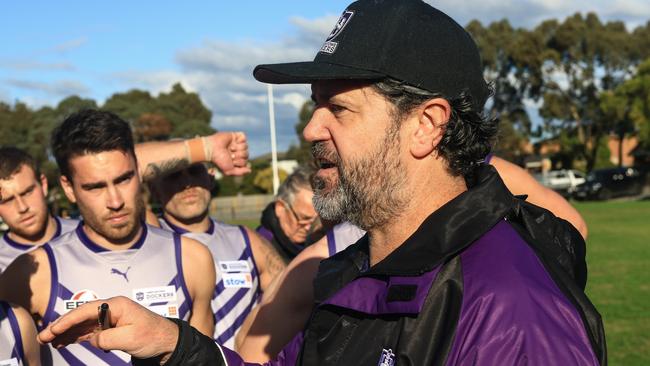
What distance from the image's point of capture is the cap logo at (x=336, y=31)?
2.21 metres

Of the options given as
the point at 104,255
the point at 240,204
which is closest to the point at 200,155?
the point at 104,255

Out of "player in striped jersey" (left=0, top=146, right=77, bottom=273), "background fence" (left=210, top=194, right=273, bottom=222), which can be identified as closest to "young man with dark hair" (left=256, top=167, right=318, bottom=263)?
"player in striped jersey" (left=0, top=146, right=77, bottom=273)

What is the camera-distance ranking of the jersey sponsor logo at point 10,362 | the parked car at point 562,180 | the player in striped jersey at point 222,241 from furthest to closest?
the parked car at point 562,180
the player in striped jersey at point 222,241
the jersey sponsor logo at point 10,362

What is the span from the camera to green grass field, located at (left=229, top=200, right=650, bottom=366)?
8.30 m

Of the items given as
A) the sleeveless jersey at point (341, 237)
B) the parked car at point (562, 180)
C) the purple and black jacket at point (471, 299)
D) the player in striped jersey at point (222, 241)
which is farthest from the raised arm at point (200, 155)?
the parked car at point (562, 180)

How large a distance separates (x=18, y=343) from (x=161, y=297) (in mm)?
946

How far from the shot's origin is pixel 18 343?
3.21m

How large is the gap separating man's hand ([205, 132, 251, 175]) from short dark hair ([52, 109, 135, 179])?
0.62m

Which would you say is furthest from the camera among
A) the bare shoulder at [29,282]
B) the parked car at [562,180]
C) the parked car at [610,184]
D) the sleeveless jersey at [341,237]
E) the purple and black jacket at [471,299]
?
the parked car at [562,180]

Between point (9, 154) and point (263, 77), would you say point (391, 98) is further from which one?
point (9, 154)

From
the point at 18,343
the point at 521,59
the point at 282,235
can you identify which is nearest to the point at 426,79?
the point at 18,343

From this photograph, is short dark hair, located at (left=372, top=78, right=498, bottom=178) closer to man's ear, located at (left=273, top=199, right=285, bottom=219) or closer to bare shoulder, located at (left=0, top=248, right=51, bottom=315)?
bare shoulder, located at (left=0, top=248, right=51, bottom=315)

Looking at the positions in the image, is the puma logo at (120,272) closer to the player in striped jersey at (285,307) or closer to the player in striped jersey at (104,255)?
the player in striped jersey at (104,255)

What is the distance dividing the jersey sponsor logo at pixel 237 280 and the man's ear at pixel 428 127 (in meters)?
3.00
